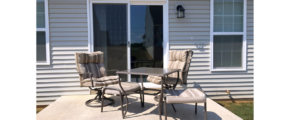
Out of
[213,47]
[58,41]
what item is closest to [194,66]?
[213,47]

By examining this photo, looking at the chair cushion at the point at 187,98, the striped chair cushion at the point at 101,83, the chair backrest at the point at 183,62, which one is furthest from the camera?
the chair backrest at the point at 183,62

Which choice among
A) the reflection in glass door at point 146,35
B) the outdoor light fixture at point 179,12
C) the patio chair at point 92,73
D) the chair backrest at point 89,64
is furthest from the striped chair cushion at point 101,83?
the outdoor light fixture at point 179,12

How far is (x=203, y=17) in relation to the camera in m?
3.81

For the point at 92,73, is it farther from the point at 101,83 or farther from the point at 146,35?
the point at 146,35

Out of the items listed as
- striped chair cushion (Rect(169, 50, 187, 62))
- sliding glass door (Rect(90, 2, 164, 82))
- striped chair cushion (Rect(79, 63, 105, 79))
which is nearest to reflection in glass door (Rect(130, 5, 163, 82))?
sliding glass door (Rect(90, 2, 164, 82))

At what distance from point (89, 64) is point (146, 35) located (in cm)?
146

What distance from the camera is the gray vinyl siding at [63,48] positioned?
144 inches

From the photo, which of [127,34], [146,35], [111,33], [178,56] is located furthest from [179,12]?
[111,33]

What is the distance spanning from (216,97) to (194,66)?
35.2 inches

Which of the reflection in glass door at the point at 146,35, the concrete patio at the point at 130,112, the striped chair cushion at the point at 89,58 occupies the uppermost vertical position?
the reflection in glass door at the point at 146,35

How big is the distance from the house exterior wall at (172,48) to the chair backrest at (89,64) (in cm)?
56

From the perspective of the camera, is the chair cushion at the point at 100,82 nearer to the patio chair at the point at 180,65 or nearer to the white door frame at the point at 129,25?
the patio chair at the point at 180,65

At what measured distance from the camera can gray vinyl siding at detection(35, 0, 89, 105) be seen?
365 cm

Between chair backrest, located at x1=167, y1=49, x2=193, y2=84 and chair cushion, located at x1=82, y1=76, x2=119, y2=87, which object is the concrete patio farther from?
chair backrest, located at x1=167, y1=49, x2=193, y2=84
